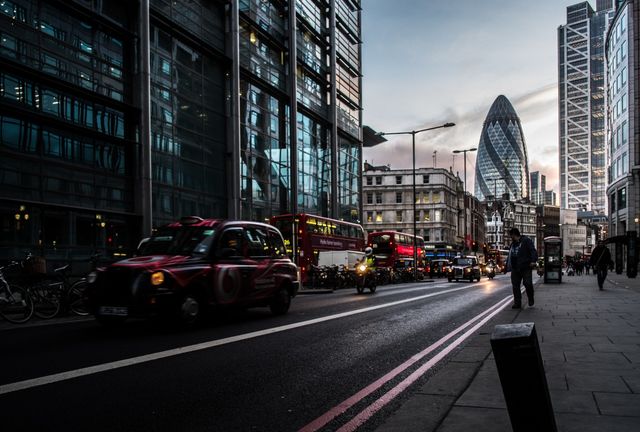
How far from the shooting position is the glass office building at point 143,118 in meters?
19.3

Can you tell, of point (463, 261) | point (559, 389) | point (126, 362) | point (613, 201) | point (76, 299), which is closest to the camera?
point (559, 389)

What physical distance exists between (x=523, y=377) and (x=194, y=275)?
6.96 metres

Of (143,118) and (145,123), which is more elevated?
(143,118)

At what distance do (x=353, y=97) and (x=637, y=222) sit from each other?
103 feet

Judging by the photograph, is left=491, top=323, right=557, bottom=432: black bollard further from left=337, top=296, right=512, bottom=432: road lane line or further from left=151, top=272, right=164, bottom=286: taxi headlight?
left=151, top=272, right=164, bottom=286: taxi headlight

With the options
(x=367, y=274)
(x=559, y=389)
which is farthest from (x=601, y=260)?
(x=559, y=389)

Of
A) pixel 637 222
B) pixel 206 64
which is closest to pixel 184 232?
pixel 206 64

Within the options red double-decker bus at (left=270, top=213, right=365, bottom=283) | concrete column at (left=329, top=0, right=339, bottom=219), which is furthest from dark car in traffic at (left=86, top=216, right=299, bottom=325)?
concrete column at (left=329, top=0, right=339, bottom=219)

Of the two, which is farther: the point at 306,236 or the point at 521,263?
the point at 306,236

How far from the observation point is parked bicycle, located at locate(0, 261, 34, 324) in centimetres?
1013

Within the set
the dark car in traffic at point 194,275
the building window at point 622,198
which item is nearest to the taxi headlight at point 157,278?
the dark car in traffic at point 194,275

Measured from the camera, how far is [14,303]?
10.3 metres

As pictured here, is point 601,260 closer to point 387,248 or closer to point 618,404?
point 618,404

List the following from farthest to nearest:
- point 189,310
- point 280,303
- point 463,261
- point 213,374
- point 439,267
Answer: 1. point 439,267
2. point 463,261
3. point 280,303
4. point 189,310
5. point 213,374
